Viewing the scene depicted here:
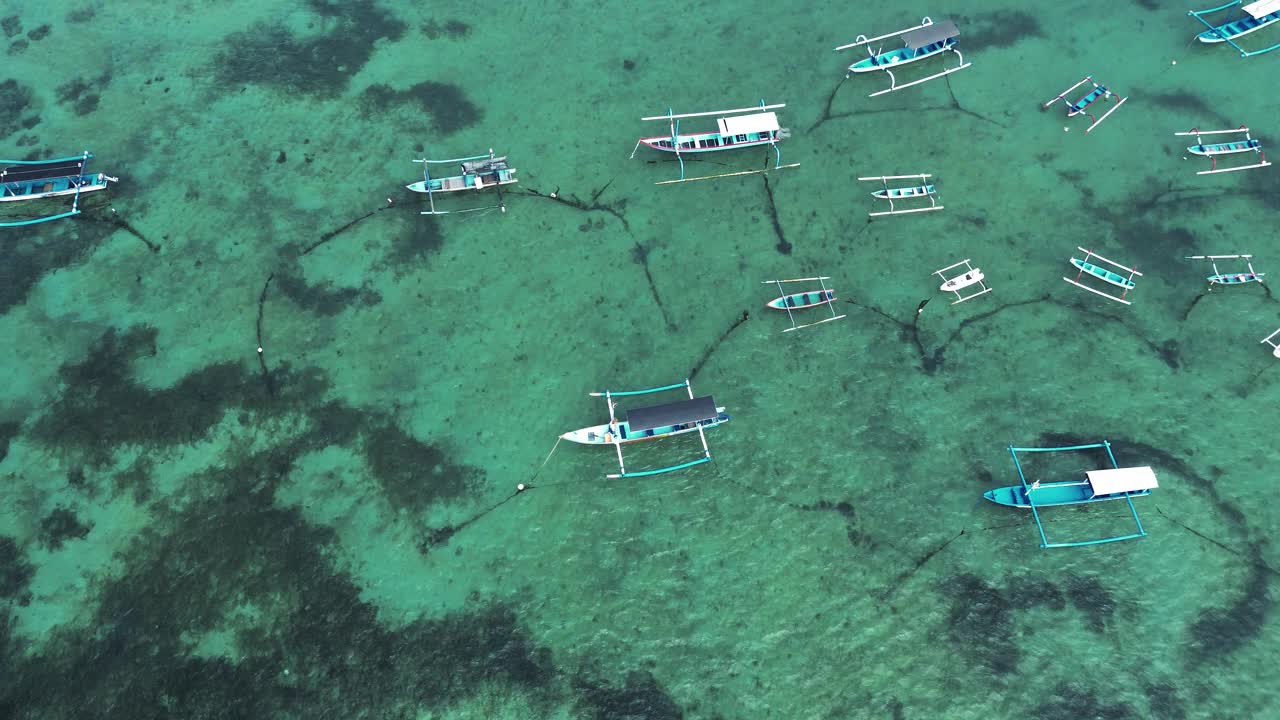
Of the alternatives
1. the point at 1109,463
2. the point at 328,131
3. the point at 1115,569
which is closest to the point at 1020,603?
the point at 1115,569

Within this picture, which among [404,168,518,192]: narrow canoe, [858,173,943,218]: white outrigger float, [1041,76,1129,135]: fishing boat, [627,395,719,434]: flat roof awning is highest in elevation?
[1041,76,1129,135]: fishing boat

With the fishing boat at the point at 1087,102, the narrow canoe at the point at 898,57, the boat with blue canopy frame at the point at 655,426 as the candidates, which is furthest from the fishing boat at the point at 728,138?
the fishing boat at the point at 1087,102

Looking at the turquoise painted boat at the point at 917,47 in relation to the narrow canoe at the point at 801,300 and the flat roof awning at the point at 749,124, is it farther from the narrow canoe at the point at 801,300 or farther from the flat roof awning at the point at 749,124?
the narrow canoe at the point at 801,300

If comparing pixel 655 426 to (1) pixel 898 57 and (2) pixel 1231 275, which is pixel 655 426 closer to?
(1) pixel 898 57

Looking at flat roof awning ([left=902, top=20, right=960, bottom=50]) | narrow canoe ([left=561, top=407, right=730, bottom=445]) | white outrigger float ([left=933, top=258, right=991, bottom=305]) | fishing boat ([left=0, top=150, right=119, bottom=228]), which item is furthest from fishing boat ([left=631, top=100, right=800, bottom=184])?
fishing boat ([left=0, top=150, right=119, bottom=228])

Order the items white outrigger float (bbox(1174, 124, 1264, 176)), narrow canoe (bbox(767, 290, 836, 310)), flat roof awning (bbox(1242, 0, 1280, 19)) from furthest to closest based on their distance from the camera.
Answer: flat roof awning (bbox(1242, 0, 1280, 19)) → white outrigger float (bbox(1174, 124, 1264, 176)) → narrow canoe (bbox(767, 290, 836, 310))

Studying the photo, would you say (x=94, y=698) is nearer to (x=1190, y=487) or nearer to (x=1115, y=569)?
(x=1115, y=569)

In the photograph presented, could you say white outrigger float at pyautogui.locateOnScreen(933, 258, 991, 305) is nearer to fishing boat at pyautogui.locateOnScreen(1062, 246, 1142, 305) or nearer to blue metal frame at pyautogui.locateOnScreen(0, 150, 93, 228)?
fishing boat at pyautogui.locateOnScreen(1062, 246, 1142, 305)
